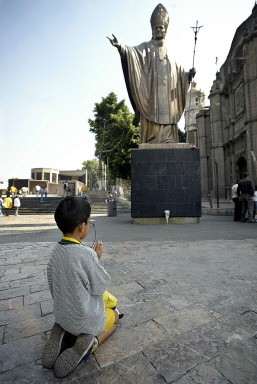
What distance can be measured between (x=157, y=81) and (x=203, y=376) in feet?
28.7

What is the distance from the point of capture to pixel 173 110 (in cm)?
847

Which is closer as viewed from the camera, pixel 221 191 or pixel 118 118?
pixel 221 191

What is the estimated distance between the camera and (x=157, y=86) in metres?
8.34

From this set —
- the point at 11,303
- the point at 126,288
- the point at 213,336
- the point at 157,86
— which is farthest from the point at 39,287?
the point at 157,86

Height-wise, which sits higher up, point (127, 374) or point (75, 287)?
point (75, 287)

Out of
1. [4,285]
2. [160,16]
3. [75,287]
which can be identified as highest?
[160,16]

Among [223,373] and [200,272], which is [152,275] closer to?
[200,272]

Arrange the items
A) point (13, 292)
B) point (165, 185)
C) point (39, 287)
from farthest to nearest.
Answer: point (165, 185)
point (39, 287)
point (13, 292)

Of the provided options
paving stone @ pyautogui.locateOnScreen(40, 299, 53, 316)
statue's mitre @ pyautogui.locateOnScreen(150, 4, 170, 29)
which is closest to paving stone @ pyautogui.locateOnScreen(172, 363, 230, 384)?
paving stone @ pyautogui.locateOnScreen(40, 299, 53, 316)

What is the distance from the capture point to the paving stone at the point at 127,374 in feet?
3.83

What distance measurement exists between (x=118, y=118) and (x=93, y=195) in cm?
1095

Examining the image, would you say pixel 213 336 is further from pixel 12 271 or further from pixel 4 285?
pixel 12 271

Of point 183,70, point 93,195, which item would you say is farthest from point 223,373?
point 93,195

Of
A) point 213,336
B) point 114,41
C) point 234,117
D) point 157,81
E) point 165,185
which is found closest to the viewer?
point 213,336
